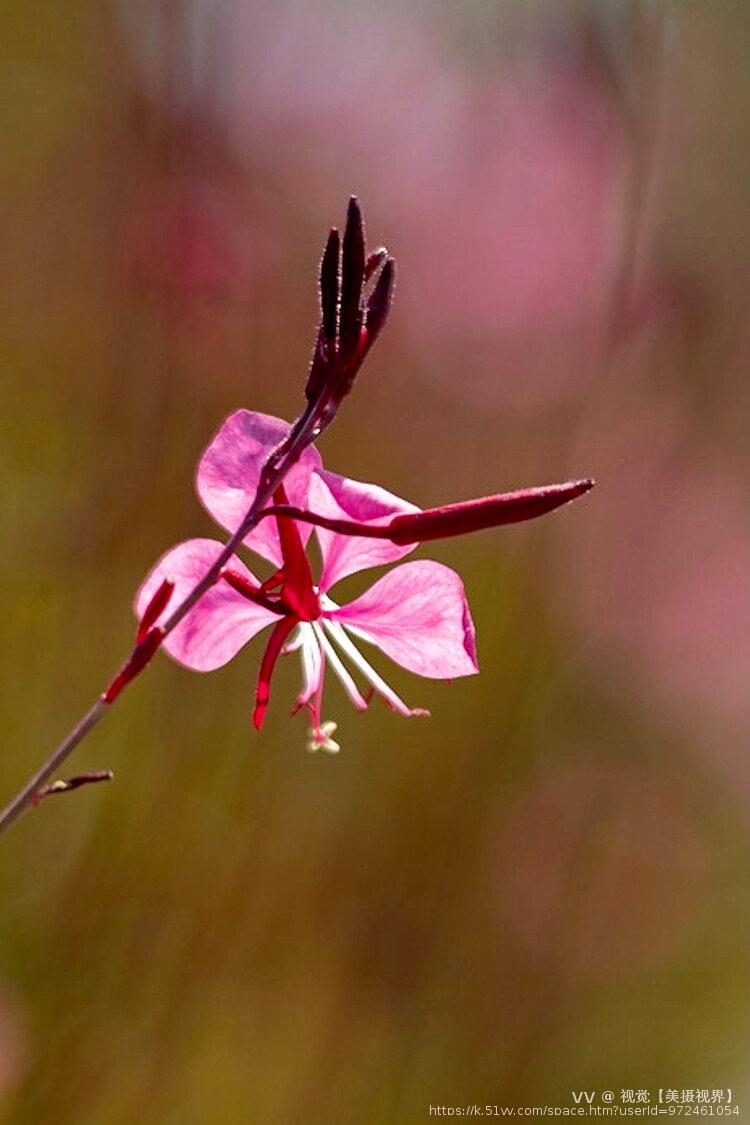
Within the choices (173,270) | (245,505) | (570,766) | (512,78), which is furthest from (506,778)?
(245,505)

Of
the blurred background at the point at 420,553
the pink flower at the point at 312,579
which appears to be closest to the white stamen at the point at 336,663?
the pink flower at the point at 312,579

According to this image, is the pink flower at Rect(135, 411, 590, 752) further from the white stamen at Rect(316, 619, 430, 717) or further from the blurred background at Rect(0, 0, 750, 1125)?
the blurred background at Rect(0, 0, 750, 1125)

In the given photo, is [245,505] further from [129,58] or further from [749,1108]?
[129,58]


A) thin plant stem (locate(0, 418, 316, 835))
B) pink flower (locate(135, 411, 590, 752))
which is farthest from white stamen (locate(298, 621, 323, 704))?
thin plant stem (locate(0, 418, 316, 835))

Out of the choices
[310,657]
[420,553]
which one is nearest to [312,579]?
[310,657]

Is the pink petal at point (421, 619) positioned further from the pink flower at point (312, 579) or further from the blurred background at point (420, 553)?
the blurred background at point (420, 553)

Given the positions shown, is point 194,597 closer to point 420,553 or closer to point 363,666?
point 363,666
